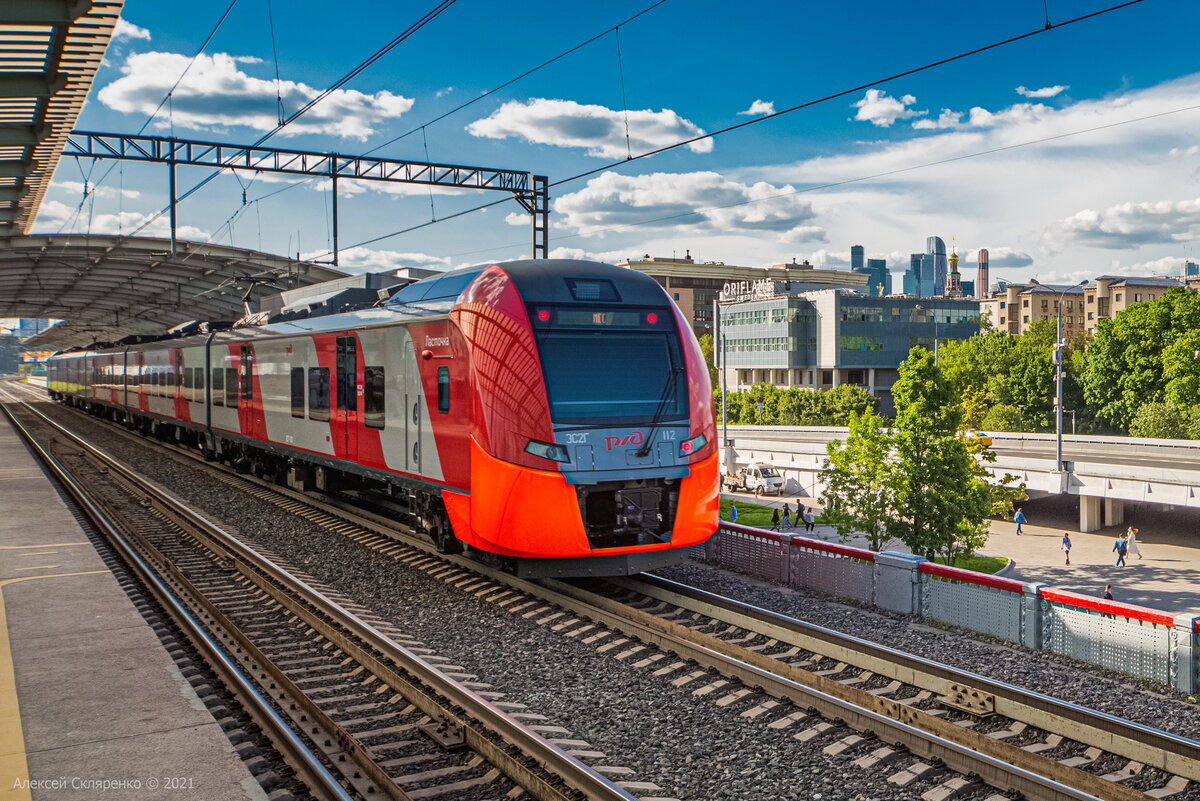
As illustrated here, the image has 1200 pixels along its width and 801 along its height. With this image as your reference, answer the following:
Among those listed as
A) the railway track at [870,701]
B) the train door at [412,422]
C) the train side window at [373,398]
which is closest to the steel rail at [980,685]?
the railway track at [870,701]

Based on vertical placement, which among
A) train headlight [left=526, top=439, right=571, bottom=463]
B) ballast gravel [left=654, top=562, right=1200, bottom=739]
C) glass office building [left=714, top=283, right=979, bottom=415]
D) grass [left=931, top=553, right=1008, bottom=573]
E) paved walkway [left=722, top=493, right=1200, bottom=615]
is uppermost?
glass office building [left=714, top=283, right=979, bottom=415]

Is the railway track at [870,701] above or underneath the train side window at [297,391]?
underneath

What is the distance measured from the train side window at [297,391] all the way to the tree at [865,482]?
1392cm

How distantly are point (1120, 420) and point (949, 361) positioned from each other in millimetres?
14065

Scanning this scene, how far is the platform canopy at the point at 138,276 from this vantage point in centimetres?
3862

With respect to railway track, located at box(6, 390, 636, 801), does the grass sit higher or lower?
lower

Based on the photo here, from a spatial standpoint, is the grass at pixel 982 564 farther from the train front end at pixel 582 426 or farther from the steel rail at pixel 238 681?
the steel rail at pixel 238 681

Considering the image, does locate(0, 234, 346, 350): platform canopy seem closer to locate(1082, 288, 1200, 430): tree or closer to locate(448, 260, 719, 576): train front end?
locate(448, 260, 719, 576): train front end

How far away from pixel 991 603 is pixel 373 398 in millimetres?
8730

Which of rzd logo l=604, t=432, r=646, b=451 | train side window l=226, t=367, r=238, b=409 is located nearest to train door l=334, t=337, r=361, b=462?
rzd logo l=604, t=432, r=646, b=451

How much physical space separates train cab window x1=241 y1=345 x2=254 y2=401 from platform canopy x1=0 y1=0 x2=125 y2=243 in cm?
525

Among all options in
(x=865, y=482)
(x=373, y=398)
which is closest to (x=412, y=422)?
(x=373, y=398)

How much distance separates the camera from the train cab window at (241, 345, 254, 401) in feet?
68.5

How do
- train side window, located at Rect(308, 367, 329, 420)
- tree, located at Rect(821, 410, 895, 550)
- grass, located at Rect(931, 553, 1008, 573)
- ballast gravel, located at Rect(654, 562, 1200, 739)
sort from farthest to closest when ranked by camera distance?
grass, located at Rect(931, 553, 1008, 573), tree, located at Rect(821, 410, 895, 550), train side window, located at Rect(308, 367, 329, 420), ballast gravel, located at Rect(654, 562, 1200, 739)
